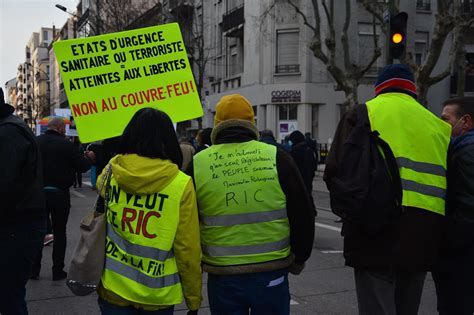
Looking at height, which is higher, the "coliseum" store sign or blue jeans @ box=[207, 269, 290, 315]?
the "coliseum" store sign

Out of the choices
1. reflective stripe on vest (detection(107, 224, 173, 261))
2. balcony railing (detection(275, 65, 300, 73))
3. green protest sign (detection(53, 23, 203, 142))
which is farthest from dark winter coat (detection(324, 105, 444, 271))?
balcony railing (detection(275, 65, 300, 73))

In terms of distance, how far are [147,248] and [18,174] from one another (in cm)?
130

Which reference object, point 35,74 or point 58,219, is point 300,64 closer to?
point 58,219

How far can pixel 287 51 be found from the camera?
94.6ft

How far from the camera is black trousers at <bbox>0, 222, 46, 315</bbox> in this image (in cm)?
345

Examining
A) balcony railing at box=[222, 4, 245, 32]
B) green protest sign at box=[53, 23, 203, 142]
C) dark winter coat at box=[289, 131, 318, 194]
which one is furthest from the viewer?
balcony railing at box=[222, 4, 245, 32]

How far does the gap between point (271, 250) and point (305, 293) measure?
10.5ft

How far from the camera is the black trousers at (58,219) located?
6254 mm

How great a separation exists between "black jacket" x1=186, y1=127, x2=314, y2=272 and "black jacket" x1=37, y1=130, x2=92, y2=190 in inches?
144

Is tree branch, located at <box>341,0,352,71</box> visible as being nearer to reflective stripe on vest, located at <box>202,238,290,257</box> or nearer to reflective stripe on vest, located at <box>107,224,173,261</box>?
reflective stripe on vest, located at <box>202,238,290,257</box>

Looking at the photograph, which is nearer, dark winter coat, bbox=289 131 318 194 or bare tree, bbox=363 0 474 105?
dark winter coat, bbox=289 131 318 194

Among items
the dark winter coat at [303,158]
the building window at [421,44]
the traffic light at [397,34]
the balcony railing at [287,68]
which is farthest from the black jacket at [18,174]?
the building window at [421,44]

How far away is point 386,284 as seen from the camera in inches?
114

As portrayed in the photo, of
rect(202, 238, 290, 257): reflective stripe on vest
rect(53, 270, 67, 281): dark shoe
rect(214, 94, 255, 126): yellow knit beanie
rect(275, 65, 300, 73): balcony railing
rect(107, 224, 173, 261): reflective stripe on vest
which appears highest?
rect(275, 65, 300, 73): balcony railing
